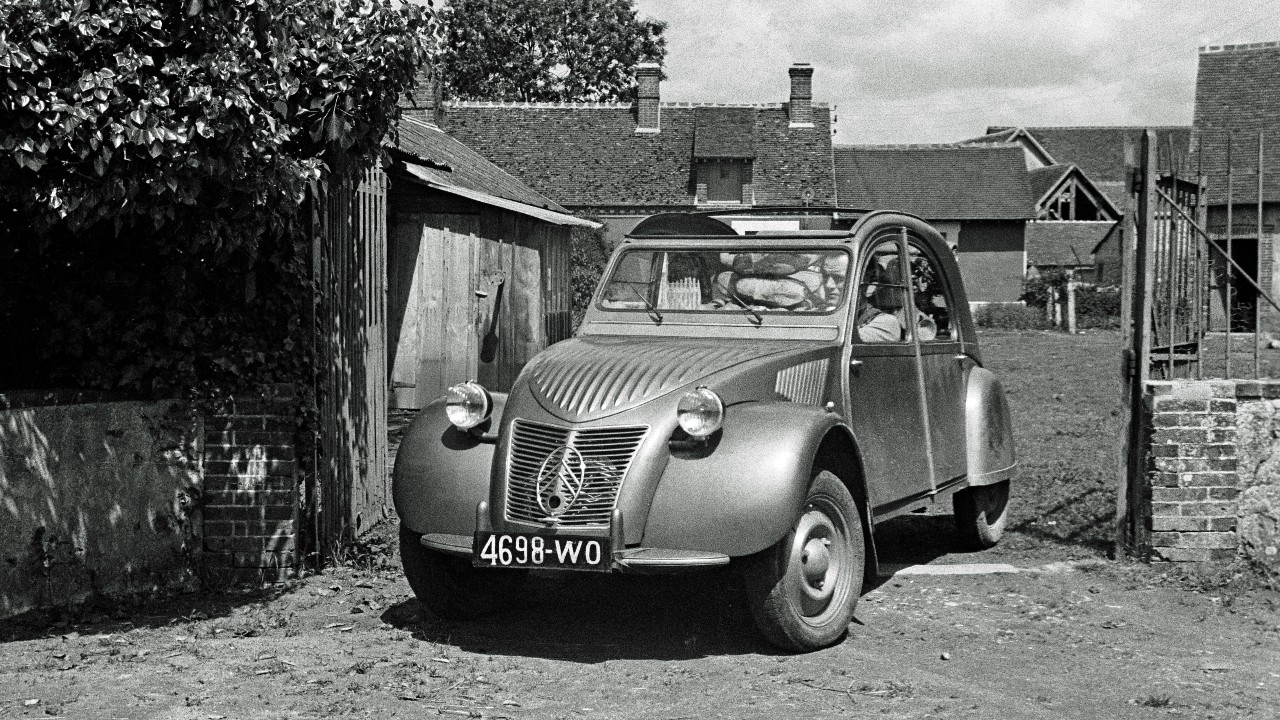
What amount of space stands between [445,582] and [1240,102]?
40.7 meters

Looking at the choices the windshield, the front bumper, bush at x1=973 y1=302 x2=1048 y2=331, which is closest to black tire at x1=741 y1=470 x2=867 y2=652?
the front bumper

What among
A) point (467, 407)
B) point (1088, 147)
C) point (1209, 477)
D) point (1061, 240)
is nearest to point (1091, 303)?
point (1061, 240)

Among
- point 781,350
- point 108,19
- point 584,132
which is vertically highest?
point 584,132

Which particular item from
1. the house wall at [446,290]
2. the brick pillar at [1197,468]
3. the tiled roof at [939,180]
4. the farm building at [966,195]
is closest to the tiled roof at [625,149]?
the farm building at [966,195]

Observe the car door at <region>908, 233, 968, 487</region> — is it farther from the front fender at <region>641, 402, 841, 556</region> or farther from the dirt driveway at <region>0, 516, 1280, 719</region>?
the front fender at <region>641, 402, 841, 556</region>

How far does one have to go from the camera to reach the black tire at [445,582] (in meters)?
6.23

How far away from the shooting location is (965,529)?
27.0 feet

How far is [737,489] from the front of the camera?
18.2 ft

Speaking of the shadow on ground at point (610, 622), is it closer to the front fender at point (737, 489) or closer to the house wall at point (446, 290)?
the front fender at point (737, 489)

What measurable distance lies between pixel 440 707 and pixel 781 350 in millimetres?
2417

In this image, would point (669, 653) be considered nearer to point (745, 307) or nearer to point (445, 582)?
point (445, 582)

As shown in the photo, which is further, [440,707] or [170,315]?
[170,315]

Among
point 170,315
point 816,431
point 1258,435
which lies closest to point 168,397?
point 170,315

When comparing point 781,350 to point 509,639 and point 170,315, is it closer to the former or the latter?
point 509,639
